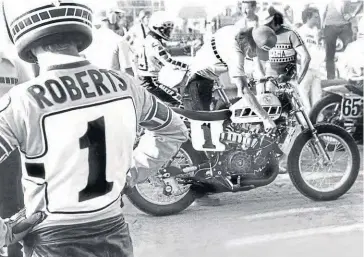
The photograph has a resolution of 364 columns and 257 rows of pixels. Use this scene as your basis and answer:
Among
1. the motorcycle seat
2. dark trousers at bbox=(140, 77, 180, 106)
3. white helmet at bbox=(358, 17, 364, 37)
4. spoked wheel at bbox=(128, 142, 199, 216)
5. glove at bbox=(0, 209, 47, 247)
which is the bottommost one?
spoked wheel at bbox=(128, 142, 199, 216)

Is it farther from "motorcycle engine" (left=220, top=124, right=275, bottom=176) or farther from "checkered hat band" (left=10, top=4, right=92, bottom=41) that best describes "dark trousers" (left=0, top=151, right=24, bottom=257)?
"motorcycle engine" (left=220, top=124, right=275, bottom=176)

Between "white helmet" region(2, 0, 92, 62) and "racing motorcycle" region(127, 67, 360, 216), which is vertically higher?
"white helmet" region(2, 0, 92, 62)

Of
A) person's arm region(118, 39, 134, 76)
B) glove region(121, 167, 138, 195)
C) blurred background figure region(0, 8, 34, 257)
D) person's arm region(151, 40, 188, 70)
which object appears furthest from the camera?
person's arm region(151, 40, 188, 70)

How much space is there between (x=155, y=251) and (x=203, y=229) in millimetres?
216

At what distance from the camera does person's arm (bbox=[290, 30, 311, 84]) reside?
234 centimetres

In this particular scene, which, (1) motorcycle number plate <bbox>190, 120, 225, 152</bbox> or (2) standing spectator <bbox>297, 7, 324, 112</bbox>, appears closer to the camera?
(1) motorcycle number plate <bbox>190, 120, 225, 152</bbox>

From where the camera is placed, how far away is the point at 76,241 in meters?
1.59

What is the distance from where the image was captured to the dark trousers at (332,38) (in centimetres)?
239

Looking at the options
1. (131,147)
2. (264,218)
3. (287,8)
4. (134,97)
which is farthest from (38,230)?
(287,8)

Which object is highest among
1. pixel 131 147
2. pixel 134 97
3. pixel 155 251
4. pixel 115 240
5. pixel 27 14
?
pixel 27 14

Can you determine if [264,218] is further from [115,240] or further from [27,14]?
[27,14]

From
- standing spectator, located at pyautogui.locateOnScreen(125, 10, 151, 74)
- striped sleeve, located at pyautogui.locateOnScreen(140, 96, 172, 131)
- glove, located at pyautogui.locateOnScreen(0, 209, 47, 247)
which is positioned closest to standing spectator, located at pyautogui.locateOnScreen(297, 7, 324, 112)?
standing spectator, located at pyautogui.locateOnScreen(125, 10, 151, 74)

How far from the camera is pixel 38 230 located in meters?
1.59

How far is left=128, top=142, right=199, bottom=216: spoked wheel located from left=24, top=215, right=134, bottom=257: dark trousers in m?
0.52
